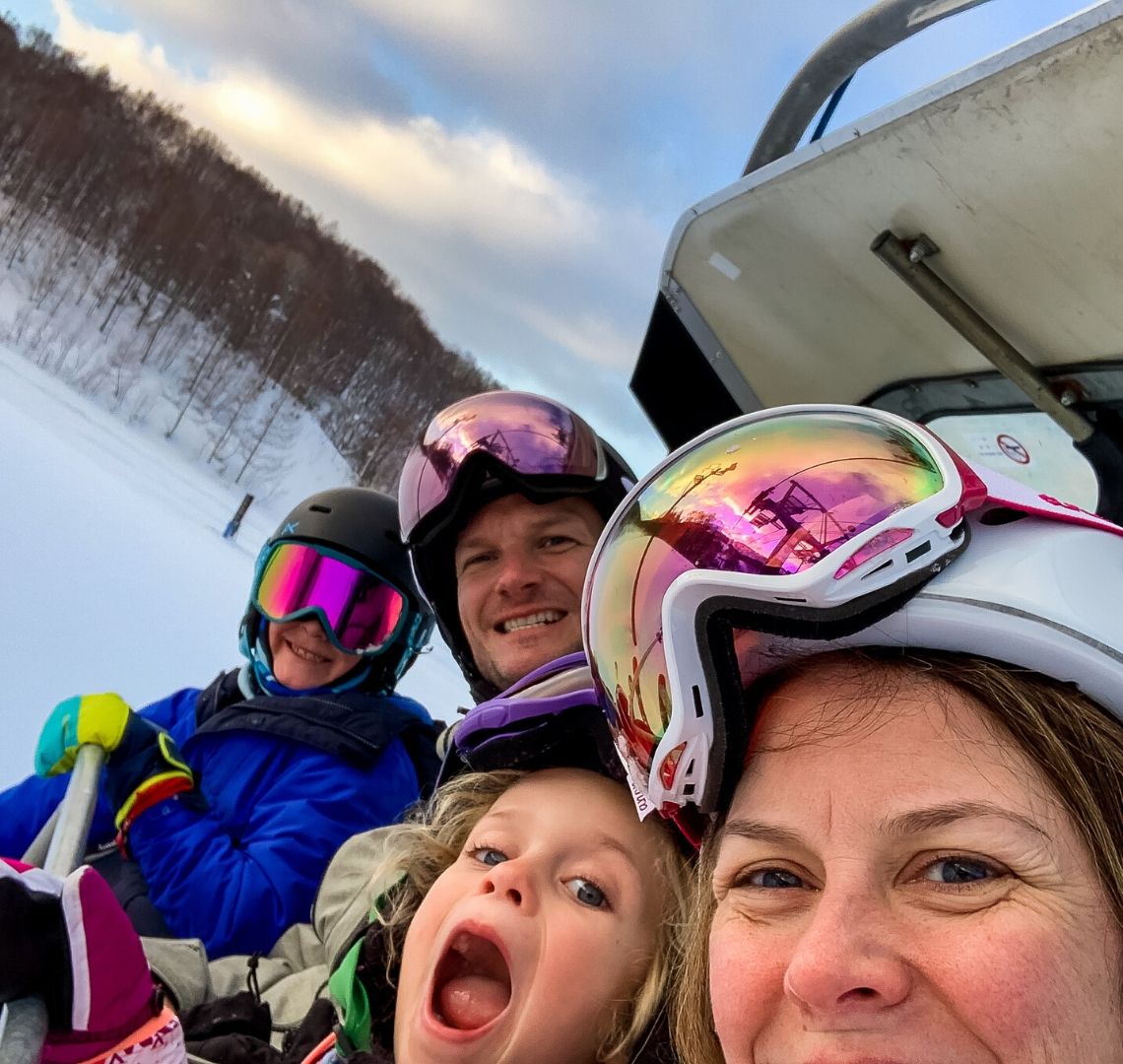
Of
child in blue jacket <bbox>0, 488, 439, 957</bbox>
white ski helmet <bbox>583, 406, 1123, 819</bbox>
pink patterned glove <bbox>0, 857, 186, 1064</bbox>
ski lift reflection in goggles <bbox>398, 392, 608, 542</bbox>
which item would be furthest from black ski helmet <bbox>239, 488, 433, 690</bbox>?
white ski helmet <bbox>583, 406, 1123, 819</bbox>

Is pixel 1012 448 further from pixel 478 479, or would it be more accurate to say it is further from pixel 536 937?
pixel 536 937

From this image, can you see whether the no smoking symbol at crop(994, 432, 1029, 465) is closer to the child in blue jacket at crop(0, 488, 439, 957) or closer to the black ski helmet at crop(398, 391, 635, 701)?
the black ski helmet at crop(398, 391, 635, 701)

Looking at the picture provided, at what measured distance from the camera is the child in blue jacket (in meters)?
2.47

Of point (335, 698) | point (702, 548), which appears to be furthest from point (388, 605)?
point (702, 548)

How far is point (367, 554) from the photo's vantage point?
11.1 ft

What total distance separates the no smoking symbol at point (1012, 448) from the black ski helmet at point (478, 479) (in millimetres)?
1081

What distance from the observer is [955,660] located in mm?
1083

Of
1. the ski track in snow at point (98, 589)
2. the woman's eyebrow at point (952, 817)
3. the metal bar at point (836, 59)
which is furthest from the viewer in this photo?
the ski track in snow at point (98, 589)

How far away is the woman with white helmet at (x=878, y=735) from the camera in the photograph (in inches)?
35.0

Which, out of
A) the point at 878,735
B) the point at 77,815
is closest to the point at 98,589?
the point at 77,815

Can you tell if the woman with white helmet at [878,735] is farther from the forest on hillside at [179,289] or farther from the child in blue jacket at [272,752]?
the forest on hillside at [179,289]

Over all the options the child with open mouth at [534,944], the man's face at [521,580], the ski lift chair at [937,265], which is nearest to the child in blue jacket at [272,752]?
the man's face at [521,580]

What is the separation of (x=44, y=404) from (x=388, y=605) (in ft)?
55.4

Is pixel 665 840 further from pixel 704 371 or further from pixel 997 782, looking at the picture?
pixel 704 371
